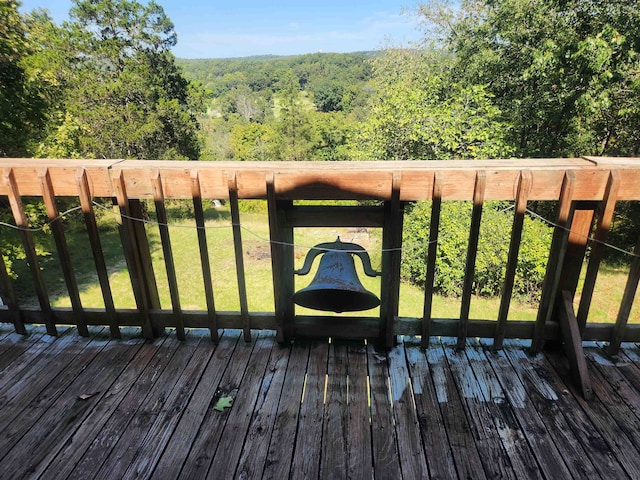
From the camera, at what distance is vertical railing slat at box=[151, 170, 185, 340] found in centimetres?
207

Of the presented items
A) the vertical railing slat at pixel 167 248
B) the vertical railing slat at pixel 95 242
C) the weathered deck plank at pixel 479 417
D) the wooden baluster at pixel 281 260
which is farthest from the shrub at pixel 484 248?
the vertical railing slat at pixel 95 242

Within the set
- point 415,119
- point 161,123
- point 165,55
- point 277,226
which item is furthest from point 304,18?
point 277,226

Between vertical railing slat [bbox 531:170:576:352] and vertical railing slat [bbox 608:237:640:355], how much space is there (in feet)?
1.04

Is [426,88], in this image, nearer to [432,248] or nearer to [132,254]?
[432,248]

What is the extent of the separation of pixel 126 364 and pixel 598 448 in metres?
2.29

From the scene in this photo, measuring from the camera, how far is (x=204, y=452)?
1.65 meters

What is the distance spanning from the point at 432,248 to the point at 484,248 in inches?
275

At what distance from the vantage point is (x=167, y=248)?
230 centimetres

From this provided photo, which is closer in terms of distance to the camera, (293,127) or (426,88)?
(426,88)

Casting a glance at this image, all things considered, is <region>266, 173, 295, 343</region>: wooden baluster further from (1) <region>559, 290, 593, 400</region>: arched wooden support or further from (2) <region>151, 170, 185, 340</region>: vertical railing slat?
(1) <region>559, 290, 593, 400</region>: arched wooden support

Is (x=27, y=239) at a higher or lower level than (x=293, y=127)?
higher

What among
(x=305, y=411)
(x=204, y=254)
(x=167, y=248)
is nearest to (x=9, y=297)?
(x=167, y=248)

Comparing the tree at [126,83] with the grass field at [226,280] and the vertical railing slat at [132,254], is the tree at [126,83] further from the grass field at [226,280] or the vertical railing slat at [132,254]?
the vertical railing slat at [132,254]

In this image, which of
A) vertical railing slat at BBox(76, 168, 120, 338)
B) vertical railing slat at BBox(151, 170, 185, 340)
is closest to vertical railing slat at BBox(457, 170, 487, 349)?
vertical railing slat at BBox(151, 170, 185, 340)
